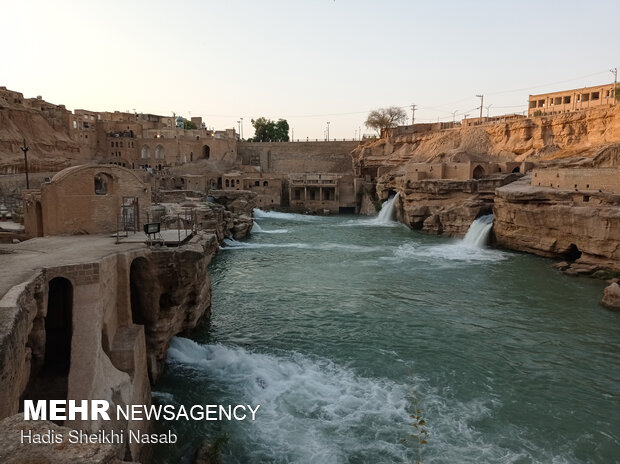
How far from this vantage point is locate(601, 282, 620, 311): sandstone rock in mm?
15586

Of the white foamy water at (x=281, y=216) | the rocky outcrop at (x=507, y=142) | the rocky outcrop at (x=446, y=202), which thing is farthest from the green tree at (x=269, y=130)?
the rocky outcrop at (x=446, y=202)

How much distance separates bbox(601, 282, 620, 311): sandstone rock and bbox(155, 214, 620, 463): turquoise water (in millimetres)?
487

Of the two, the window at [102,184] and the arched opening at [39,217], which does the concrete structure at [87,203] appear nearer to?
the arched opening at [39,217]

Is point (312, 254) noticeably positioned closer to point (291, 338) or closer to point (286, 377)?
point (291, 338)

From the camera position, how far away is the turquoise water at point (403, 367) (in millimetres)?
8445

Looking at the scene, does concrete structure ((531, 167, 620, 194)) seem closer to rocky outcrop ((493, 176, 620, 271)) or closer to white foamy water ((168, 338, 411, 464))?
rocky outcrop ((493, 176, 620, 271))

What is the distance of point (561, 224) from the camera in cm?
2231

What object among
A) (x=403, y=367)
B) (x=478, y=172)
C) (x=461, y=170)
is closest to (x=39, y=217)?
(x=403, y=367)

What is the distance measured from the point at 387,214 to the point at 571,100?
2384cm

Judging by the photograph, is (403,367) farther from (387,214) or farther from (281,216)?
(281,216)

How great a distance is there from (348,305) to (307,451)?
27.5 feet

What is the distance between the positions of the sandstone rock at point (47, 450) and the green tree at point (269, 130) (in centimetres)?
7290

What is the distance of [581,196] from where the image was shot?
22.2 m

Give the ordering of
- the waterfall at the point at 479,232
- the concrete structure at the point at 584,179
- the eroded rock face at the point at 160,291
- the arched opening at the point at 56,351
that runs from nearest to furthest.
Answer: the arched opening at the point at 56,351
the eroded rock face at the point at 160,291
the concrete structure at the point at 584,179
the waterfall at the point at 479,232
